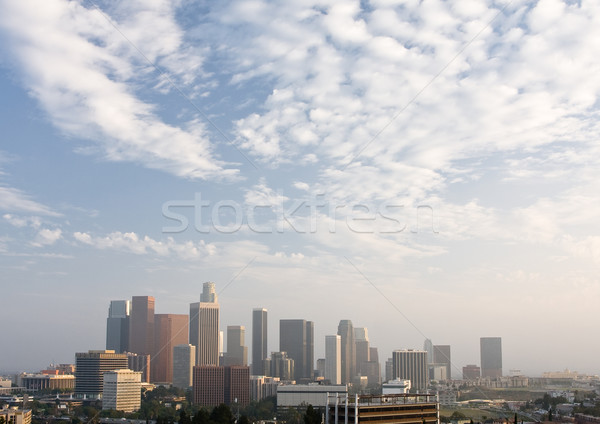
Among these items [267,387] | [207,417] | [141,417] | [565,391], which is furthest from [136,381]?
[565,391]

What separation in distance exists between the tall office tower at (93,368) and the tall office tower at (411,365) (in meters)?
77.6

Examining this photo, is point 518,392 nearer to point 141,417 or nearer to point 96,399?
point 141,417

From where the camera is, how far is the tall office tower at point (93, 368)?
14800 centimetres

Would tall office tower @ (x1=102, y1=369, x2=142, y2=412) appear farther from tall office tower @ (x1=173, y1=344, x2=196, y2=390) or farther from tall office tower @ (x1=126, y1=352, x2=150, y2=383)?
tall office tower @ (x1=173, y1=344, x2=196, y2=390)

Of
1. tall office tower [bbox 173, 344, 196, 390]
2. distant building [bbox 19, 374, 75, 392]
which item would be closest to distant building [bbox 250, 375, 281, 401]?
tall office tower [bbox 173, 344, 196, 390]

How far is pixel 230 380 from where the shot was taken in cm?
13700

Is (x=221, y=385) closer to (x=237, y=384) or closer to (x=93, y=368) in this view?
(x=237, y=384)

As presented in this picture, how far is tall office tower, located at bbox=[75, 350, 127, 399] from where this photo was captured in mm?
148000

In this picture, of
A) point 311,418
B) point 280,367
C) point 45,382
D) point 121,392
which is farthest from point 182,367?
point 311,418

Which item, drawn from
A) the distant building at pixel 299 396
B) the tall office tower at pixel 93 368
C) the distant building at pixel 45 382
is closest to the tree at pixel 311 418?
the distant building at pixel 299 396

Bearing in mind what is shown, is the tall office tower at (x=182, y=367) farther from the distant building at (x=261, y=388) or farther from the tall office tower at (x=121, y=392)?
the tall office tower at (x=121, y=392)

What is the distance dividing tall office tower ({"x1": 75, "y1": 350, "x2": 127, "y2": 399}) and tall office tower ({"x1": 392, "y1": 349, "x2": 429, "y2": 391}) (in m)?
77.6

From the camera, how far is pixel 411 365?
607 ft

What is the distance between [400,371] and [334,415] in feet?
445
